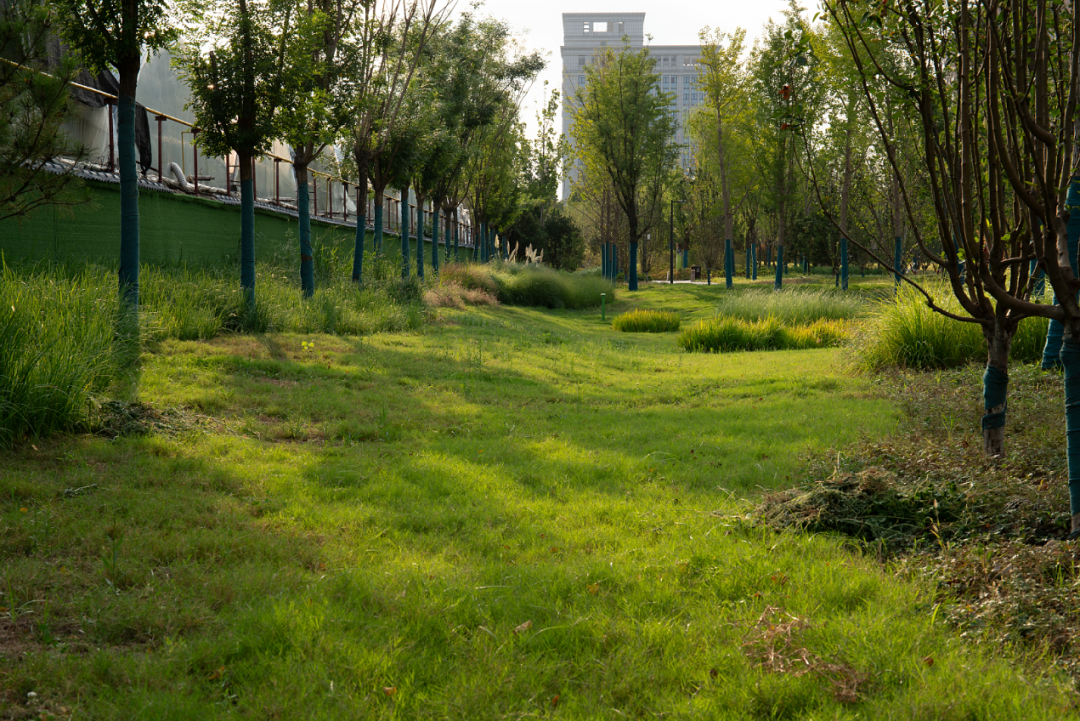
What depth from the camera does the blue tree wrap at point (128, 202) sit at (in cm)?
761

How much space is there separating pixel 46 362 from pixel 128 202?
10.9 feet

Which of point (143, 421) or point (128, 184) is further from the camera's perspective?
point (128, 184)

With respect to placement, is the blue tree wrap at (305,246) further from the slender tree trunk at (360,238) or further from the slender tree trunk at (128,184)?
the slender tree trunk at (128,184)

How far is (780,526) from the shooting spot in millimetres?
3916

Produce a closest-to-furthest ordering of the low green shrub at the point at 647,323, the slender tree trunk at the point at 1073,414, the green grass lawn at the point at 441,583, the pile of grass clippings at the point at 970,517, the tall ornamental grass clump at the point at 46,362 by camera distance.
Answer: the green grass lawn at the point at 441,583 < the pile of grass clippings at the point at 970,517 < the slender tree trunk at the point at 1073,414 < the tall ornamental grass clump at the point at 46,362 < the low green shrub at the point at 647,323

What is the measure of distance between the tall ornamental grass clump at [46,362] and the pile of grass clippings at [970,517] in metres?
4.49

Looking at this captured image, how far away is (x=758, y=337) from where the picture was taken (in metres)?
13.5

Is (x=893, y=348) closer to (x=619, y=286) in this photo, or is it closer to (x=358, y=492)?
(x=358, y=492)

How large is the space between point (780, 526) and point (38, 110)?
266 inches

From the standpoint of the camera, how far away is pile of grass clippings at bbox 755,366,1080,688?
9.18 ft

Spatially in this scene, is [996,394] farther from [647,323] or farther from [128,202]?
[647,323]

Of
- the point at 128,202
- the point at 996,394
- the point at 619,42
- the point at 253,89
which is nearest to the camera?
the point at 996,394

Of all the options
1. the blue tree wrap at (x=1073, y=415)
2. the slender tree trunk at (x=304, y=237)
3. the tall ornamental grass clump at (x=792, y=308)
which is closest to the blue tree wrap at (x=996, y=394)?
the blue tree wrap at (x=1073, y=415)

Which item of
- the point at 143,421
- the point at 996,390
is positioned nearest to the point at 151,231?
the point at 143,421
